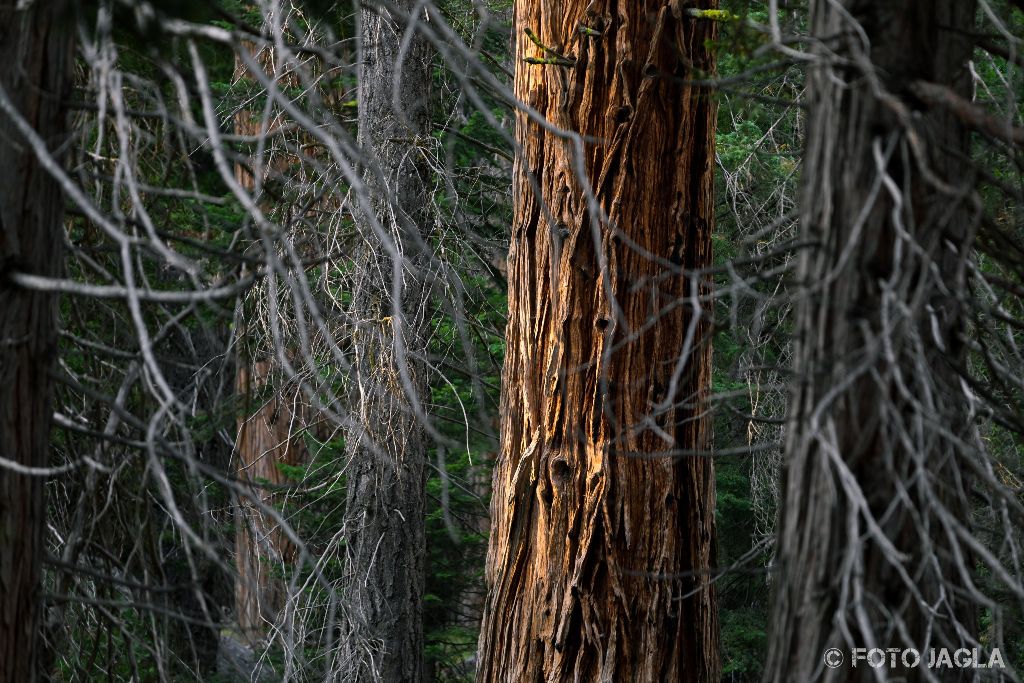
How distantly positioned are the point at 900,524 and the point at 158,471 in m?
1.85

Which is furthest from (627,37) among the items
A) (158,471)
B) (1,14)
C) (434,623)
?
(434,623)

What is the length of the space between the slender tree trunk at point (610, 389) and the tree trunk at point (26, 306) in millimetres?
2048

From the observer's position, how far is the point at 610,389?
4426mm

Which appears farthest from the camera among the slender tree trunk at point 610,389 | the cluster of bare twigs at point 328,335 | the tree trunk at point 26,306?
the slender tree trunk at point 610,389

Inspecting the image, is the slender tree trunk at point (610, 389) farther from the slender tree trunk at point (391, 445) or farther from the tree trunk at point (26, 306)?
the slender tree trunk at point (391, 445)

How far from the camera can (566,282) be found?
4.57m

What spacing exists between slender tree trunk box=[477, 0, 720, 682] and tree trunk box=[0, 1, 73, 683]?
2048 millimetres

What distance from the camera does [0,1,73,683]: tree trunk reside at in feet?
9.24

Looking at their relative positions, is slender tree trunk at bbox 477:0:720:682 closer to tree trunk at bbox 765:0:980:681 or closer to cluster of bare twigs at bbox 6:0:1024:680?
cluster of bare twigs at bbox 6:0:1024:680

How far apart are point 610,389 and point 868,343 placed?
86.1 inches

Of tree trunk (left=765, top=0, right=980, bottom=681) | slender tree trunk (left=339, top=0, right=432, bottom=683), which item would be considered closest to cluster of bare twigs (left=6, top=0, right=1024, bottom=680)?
tree trunk (left=765, top=0, right=980, bottom=681)

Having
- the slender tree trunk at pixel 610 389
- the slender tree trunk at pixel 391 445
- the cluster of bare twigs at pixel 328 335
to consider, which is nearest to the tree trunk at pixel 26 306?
the cluster of bare twigs at pixel 328 335

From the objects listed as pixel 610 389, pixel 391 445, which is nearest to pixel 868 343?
pixel 610 389

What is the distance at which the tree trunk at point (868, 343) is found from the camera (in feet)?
7.72
